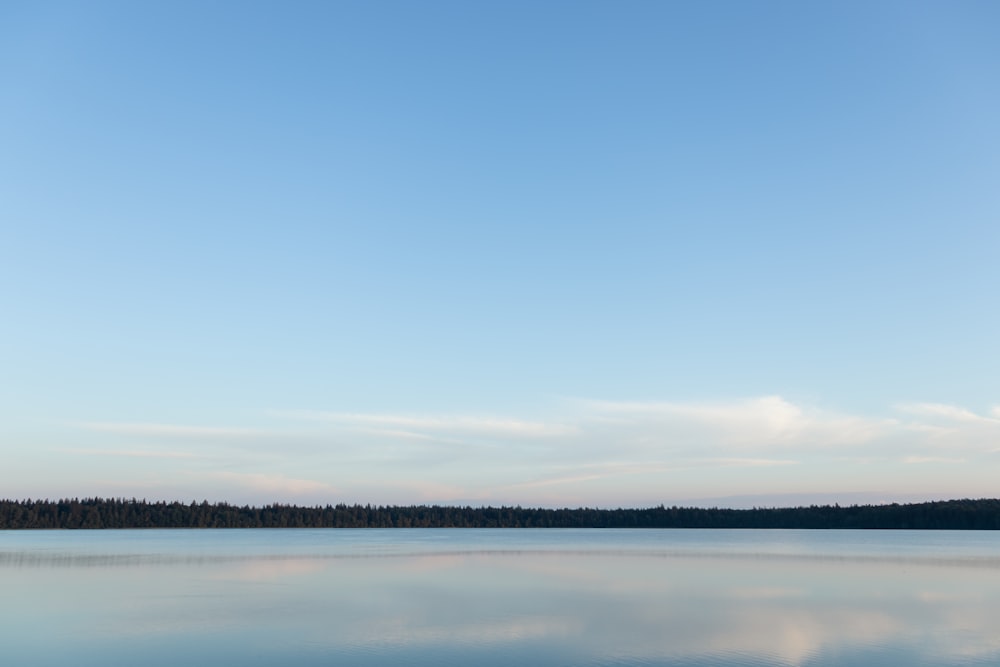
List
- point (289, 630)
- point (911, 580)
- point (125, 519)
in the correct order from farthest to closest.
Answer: point (125, 519)
point (911, 580)
point (289, 630)

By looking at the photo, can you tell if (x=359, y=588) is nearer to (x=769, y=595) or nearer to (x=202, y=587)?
(x=202, y=587)

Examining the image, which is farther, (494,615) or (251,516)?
(251,516)

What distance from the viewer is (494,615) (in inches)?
1158

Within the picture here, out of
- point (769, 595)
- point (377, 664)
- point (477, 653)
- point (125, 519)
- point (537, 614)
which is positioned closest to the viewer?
point (377, 664)

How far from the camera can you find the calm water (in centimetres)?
2186

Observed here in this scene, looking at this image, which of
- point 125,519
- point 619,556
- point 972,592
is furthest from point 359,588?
point 125,519

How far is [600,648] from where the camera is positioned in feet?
74.4

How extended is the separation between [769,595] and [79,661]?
89.4ft

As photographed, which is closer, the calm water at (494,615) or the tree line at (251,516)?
the calm water at (494,615)

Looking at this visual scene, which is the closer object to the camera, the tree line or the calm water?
the calm water

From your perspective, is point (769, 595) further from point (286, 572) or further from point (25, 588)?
point (25, 588)

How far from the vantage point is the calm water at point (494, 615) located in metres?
21.9

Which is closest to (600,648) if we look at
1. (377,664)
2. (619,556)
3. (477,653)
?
(477,653)

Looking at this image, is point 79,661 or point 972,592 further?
point 972,592
